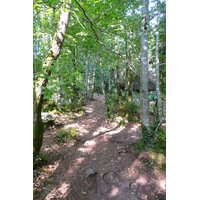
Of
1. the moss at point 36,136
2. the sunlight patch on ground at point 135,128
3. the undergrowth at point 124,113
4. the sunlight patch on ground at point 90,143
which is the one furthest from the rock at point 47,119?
the sunlight patch on ground at point 135,128

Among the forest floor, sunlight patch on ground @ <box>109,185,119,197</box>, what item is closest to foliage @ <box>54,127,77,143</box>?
the forest floor

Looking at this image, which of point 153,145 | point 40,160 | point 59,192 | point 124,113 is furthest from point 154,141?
point 124,113

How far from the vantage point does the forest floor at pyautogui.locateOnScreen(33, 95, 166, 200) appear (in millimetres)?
2725

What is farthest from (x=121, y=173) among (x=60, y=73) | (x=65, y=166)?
(x=60, y=73)

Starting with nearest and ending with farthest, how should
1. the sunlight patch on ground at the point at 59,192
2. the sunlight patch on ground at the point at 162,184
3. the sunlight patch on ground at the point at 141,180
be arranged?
the sunlight patch on ground at the point at 59,192 → the sunlight patch on ground at the point at 162,184 → the sunlight patch on ground at the point at 141,180

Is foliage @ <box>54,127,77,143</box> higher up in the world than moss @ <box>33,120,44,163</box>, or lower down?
lower down

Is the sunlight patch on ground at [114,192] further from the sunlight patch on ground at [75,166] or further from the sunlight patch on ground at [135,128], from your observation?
the sunlight patch on ground at [135,128]

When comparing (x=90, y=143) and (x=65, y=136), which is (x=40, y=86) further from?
(x=90, y=143)

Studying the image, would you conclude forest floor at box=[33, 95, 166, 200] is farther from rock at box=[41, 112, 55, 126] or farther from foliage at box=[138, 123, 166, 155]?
rock at box=[41, 112, 55, 126]

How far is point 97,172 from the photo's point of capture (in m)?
3.32

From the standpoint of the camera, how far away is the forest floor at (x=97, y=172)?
272 centimetres

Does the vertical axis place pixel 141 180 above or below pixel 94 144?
below
